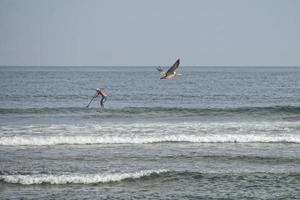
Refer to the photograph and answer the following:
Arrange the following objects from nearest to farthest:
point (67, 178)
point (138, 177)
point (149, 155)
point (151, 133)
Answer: point (67, 178) → point (138, 177) → point (149, 155) → point (151, 133)

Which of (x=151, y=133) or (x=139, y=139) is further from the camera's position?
(x=151, y=133)

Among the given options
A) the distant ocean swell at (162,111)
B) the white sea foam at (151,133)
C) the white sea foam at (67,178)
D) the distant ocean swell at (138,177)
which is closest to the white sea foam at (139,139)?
the white sea foam at (151,133)

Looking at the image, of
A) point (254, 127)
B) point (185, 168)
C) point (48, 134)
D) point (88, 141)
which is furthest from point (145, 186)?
point (254, 127)

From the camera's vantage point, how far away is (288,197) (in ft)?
48.3

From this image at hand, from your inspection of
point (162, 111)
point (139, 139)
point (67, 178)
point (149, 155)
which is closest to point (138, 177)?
point (67, 178)

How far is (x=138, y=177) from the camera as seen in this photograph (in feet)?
54.0

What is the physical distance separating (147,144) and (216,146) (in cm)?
248

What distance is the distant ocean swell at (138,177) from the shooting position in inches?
629

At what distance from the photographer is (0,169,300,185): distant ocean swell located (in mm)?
15977

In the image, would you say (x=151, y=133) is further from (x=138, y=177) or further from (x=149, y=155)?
(x=138, y=177)

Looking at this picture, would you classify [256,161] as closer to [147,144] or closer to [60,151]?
[147,144]

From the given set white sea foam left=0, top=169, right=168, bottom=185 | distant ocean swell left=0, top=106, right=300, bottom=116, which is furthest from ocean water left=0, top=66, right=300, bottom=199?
distant ocean swell left=0, top=106, right=300, bottom=116

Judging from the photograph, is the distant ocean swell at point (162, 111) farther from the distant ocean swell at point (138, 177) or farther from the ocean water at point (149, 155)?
the distant ocean swell at point (138, 177)

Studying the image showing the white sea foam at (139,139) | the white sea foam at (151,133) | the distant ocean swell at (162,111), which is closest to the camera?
the white sea foam at (139,139)
